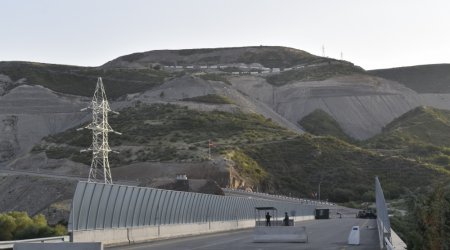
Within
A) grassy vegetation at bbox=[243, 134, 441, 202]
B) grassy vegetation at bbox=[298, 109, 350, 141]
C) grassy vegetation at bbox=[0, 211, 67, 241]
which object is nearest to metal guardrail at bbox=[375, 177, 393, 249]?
grassy vegetation at bbox=[0, 211, 67, 241]

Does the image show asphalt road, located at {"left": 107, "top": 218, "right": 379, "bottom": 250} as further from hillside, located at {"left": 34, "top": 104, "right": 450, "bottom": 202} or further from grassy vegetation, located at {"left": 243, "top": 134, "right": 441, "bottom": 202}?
grassy vegetation, located at {"left": 243, "top": 134, "right": 441, "bottom": 202}

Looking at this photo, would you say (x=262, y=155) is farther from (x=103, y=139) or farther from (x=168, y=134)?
(x=103, y=139)

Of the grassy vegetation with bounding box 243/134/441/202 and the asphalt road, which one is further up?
the asphalt road

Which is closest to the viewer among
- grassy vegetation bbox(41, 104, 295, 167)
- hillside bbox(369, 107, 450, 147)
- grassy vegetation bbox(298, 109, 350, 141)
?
grassy vegetation bbox(41, 104, 295, 167)

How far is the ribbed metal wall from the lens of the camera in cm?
2781

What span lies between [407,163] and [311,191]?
18482 mm

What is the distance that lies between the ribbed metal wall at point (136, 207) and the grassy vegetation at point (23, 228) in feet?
29.8

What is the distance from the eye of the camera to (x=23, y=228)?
53.1 m

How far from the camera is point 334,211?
4065 inches

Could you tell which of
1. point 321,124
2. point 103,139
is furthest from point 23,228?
point 321,124

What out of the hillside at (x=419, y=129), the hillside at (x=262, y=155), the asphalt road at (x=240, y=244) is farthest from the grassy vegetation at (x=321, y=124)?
the asphalt road at (x=240, y=244)

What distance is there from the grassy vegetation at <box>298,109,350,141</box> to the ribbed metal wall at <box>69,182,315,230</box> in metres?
133

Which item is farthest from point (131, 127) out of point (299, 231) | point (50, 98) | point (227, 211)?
point (299, 231)

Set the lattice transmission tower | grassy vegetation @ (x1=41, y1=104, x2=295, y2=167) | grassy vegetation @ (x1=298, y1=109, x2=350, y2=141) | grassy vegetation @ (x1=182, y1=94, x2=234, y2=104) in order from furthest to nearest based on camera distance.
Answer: grassy vegetation @ (x1=298, y1=109, x2=350, y2=141) → grassy vegetation @ (x1=182, y1=94, x2=234, y2=104) → grassy vegetation @ (x1=41, y1=104, x2=295, y2=167) → the lattice transmission tower
